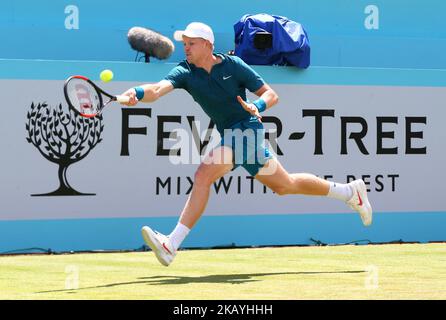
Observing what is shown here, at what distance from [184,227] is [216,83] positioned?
1.20 metres

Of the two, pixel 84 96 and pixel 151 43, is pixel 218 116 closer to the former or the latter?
pixel 84 96

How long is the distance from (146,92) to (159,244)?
3.93 ft

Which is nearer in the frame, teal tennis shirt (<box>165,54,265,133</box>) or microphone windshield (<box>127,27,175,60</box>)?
teal tennis shirt (<box>165,54,265,133</box>)

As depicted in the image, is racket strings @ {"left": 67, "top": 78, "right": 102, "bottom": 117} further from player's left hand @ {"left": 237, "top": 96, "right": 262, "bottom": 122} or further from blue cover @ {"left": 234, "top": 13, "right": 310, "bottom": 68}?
blue cover @ {"left": 234, "top": 13, "right": 310, "bottom": 68}

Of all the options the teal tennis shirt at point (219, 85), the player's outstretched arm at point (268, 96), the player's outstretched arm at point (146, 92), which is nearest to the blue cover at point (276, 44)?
the player's outstretched arm at point (268, 96)

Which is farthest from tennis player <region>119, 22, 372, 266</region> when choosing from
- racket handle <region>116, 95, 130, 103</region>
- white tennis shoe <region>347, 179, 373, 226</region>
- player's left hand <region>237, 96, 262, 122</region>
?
white tennis shoe <region>347, 179, 373, 226</region>

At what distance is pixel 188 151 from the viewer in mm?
11352

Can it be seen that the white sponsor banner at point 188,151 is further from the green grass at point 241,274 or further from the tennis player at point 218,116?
the tennis player at point 218,116

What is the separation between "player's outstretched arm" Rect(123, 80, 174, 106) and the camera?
27.3 feet

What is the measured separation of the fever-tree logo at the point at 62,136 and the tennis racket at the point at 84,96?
7.07 ft

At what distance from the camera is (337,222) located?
473 inches

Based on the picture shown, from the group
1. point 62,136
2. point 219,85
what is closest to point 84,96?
point 219,85

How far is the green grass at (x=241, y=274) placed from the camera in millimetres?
7410

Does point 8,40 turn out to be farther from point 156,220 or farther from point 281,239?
point 281,239
